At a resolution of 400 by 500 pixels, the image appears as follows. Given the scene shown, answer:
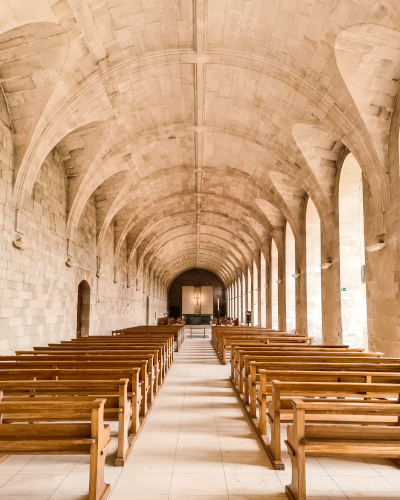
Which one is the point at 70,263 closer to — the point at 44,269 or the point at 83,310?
the point at 44,269

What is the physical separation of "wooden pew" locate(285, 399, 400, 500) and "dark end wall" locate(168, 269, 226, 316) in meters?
39.4

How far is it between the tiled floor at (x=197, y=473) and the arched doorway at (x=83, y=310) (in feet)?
30.0

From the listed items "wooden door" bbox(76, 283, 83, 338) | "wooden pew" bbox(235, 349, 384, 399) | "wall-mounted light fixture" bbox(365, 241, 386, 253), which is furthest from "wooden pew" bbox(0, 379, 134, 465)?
"wooden door" bbox(76, 283, 83, 338)

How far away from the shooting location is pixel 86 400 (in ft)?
10.4

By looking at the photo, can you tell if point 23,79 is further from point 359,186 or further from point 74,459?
point 359,186

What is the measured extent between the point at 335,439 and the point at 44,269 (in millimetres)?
8273

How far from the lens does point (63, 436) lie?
3016 millimetres

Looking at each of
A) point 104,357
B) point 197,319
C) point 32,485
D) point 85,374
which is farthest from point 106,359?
point 197,319

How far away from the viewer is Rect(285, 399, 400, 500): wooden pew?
112 inches

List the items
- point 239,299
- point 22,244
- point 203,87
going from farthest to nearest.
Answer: point 239,299
point 203,87
point 22,244

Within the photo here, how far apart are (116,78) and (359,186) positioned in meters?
6.82

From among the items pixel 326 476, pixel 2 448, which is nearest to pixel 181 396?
pixel 326 476

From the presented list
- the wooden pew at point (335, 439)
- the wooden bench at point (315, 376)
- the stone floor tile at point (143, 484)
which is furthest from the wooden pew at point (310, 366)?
the stone floor tile at point (143, 484)

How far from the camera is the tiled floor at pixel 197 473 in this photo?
3.09 metres
